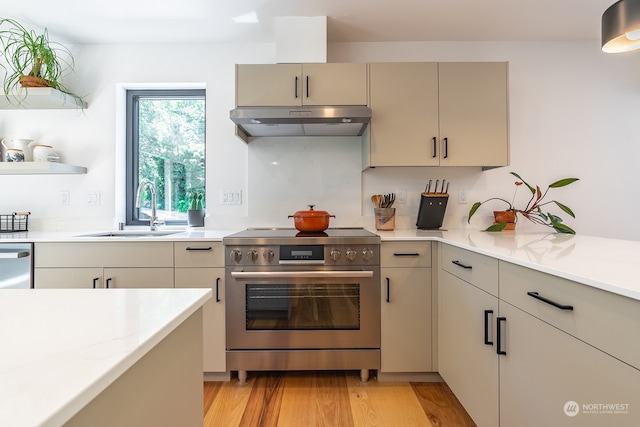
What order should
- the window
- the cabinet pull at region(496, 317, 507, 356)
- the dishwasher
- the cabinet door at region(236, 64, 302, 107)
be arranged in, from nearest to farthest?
the cabinet pull at region(496, 317, 507, 356) → the dishwasher → the cabinet door at region(236, 64, 302, 107) → the window

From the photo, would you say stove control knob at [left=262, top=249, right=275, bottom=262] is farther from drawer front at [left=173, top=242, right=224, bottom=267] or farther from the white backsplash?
the white backsplash

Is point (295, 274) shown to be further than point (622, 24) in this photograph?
Yes

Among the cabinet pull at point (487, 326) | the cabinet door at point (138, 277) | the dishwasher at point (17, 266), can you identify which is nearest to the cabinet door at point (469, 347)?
the cabinet pull at point (487, 326)

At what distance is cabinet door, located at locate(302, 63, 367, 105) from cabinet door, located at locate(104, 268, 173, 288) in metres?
1.43

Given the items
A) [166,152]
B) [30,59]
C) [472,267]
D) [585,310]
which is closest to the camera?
[585,310]

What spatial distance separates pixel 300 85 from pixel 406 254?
1309mm

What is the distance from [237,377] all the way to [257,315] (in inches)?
18.2

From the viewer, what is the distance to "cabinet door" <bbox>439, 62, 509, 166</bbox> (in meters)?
2.22

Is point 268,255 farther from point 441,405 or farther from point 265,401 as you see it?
point 441,405

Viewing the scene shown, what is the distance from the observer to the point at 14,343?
1.62ft

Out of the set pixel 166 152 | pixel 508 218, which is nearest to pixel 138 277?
pixel 166 152

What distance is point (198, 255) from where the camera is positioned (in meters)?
2.03

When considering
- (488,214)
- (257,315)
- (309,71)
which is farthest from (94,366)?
(488,214)

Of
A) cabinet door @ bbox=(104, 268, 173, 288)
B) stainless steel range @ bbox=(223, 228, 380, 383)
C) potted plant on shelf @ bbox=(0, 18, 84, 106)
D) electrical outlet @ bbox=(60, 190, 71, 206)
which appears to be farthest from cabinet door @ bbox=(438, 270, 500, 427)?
potted plant on shelf @ bbox=(0, 18, 84, 106)
